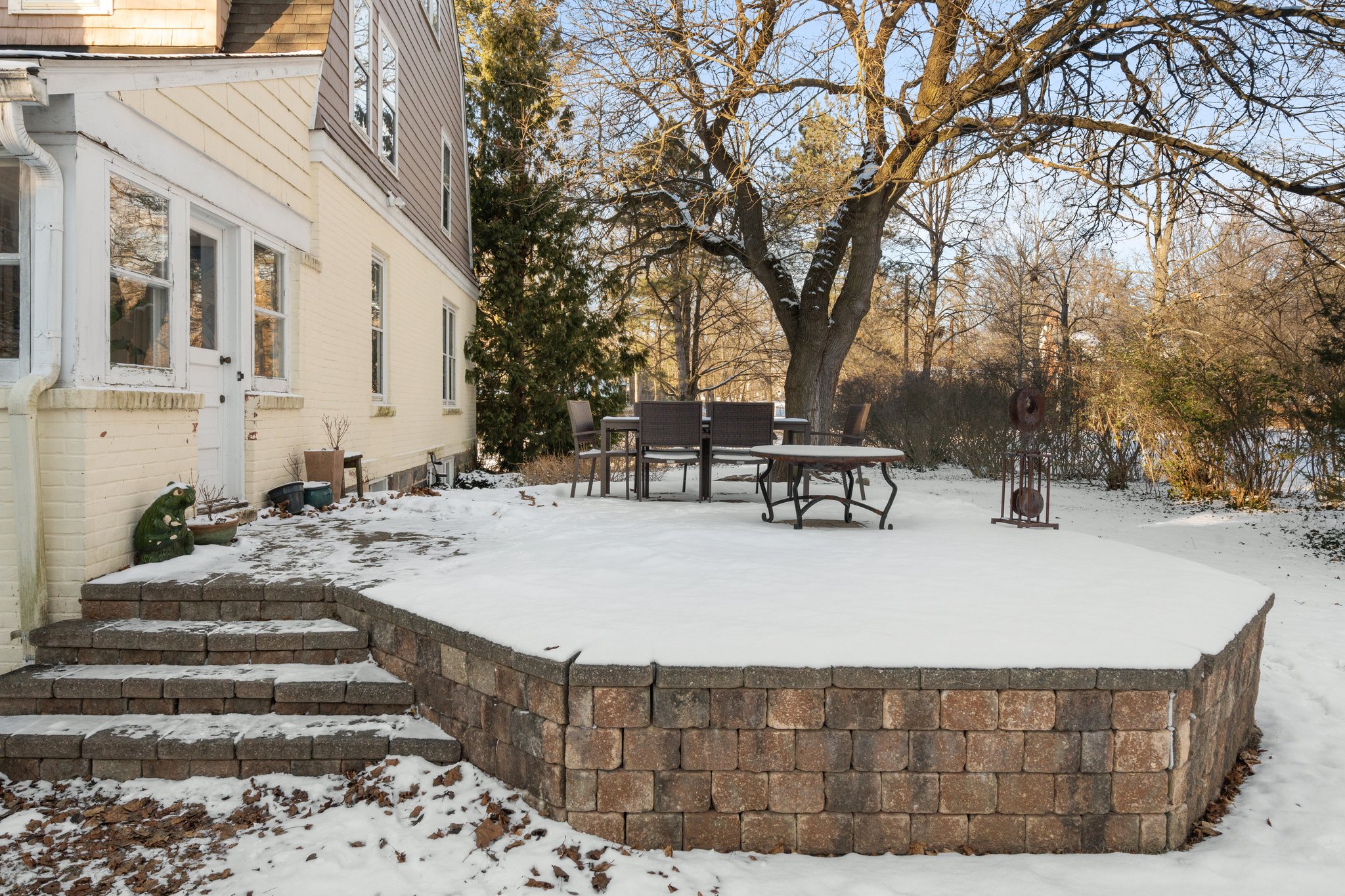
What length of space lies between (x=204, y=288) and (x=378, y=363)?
12.0 feet

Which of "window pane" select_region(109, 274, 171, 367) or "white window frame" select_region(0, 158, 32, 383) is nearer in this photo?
"white window frame" select_region(0, 158, 32, 383)

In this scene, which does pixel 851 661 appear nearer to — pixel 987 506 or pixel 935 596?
pixel 935 596

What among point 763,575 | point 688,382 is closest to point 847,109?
point 763,575

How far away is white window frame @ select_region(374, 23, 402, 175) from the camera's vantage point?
27.3 feet

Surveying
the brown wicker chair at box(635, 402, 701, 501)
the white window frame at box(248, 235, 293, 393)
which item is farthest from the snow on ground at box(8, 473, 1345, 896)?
the brown wicker chair at box(635, 402, 701, 501)

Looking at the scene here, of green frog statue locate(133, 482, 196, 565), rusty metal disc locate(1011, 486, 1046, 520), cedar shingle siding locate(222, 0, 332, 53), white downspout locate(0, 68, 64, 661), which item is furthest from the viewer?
rusty metal disc locate(1011, 486, 1046, 520)

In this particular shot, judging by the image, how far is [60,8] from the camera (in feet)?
17.2

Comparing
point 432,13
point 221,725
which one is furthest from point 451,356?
point 221,725

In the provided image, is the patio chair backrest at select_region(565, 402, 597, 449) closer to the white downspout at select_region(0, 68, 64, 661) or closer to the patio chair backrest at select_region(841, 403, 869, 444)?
the patio chair backrest at select_region(841, 403, 869, 444)

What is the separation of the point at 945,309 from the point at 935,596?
71.2ft

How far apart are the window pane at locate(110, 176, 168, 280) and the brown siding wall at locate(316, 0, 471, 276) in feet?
8.63

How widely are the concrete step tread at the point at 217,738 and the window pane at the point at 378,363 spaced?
578cm

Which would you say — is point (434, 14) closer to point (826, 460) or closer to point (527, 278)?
point (527, 278)

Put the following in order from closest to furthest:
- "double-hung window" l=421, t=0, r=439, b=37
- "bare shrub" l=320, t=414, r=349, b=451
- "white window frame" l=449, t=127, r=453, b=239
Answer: "bare shrub" l=320, t=414, r=349, b=451
"double-hung window" l=421, t=0, r=439, b=37
"white window frame" l=449, t=127, r=453, b=239
